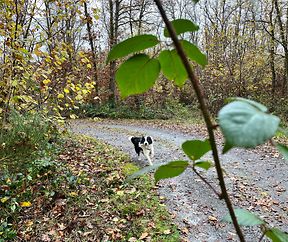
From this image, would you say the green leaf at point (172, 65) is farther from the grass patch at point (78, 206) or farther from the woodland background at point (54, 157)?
the grass patch at point (78, 206)

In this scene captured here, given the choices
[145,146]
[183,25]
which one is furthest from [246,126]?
[145,146]

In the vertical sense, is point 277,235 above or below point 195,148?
below

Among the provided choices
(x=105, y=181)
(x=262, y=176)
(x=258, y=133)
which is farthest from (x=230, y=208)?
(x=262, y=176)

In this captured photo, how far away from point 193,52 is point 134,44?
0.12m

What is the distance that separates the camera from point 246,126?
265mm

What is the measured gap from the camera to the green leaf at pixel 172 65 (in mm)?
540

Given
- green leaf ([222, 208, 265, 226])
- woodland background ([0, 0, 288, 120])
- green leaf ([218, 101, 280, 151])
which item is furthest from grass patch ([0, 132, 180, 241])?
woodland background ([0, 0, 288, 120])

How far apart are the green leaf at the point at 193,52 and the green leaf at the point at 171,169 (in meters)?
0.19

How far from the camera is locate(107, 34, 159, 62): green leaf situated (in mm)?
484

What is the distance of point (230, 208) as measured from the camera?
0.40 m

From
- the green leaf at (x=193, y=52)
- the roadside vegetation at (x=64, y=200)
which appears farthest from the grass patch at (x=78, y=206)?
the green leaf at (x=193, y=52)

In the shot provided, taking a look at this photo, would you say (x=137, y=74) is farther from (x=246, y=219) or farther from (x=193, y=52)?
(x=246, y=219)

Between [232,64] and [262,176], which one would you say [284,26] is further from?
[262,176]

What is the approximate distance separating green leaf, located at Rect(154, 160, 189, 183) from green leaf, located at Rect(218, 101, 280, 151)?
9.6 inches
